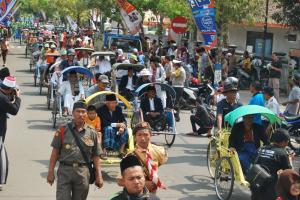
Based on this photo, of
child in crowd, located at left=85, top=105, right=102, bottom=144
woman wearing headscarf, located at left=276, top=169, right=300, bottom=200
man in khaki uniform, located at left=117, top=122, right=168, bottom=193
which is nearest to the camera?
woman wearing headscarf, located at left=276, top=169, right=300, bottom=200

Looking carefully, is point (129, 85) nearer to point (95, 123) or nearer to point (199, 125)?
point (199, 125)

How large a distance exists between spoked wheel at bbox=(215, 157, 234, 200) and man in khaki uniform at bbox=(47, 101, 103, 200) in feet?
10.1

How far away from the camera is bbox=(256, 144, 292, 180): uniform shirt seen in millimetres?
8000

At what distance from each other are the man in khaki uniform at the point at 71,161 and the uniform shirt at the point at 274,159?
2.29 m

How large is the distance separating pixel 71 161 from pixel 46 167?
4870 millimetres

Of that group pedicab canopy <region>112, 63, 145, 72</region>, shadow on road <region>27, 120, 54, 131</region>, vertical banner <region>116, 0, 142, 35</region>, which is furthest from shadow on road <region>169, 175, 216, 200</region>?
vertical banner <region>116, 0, 142, 35</region>

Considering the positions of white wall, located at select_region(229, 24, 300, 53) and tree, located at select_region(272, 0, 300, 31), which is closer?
tree, located at select_region(272, 0, 300, 31)

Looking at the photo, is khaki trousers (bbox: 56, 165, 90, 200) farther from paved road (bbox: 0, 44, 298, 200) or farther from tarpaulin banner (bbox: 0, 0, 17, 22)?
tarpaulin banner (bbox: 0, 0, 17, 22)

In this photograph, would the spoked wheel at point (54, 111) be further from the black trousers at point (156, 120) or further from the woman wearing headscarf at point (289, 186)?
the woman wearing headscarf at point (289, 186)

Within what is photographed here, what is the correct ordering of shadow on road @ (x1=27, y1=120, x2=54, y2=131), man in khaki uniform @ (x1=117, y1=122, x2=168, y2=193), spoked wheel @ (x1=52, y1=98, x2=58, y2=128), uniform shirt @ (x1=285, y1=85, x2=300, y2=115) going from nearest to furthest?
man in khaki uniform @ (x1=117, y1=122, x2=168, y2=193)
spoked wheel @ (x1=52, y1=98, x2=58, y2=128)
uniform shirt @ (x1=285, y1=85, x2=300, y2=115)
shadow on road @ (x1=27, y1=120, x2=54, y2=131)

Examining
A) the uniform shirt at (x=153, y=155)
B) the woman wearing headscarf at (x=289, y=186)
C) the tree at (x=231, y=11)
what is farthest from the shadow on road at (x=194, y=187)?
the tree at (x=231, y=11)

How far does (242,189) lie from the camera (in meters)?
10.8

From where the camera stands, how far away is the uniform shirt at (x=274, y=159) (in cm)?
800

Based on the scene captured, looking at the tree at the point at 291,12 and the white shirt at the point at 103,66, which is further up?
the tree at the point at 291,12
